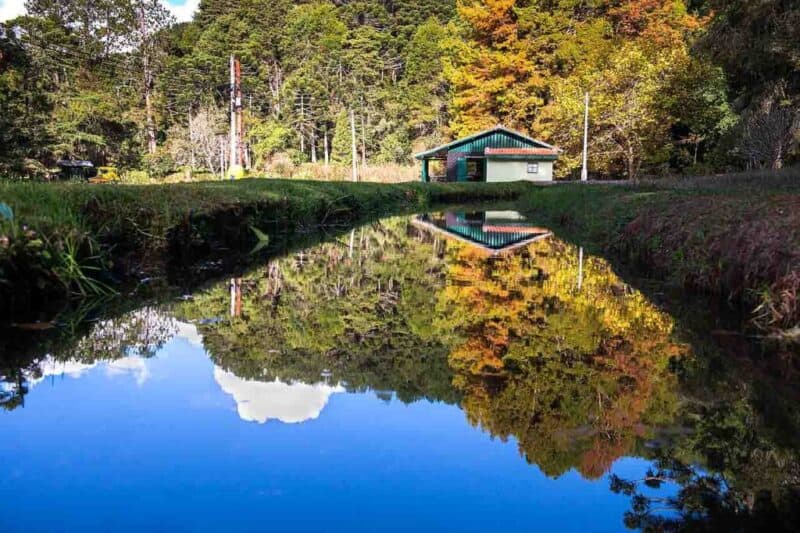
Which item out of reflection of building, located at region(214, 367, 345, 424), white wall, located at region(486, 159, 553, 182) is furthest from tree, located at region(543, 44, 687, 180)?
reflection of building, located at region(214, 367, 345, 424)

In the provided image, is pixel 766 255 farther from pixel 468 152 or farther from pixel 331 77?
pixel 331 77

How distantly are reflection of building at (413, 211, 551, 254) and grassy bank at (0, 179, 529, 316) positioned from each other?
12.5ft

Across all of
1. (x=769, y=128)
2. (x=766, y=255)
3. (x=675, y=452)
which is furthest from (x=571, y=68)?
(x=675, y=452)

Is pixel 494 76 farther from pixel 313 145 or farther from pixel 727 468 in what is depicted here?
pixel 727 468

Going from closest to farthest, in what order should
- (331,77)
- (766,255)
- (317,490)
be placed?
(317,490) < (766,255) < (331,77)

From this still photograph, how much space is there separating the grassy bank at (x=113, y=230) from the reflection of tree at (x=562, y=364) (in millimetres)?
3308

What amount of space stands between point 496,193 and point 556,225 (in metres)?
16.4

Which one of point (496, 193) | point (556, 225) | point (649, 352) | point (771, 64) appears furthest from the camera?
point (496, 193)

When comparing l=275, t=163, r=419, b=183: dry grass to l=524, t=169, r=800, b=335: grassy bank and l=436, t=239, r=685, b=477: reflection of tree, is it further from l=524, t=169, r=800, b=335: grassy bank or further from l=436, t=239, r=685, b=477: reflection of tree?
l=436, t=239, r=685, b=477: reflection of tree

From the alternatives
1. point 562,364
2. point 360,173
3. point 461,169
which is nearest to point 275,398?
point 562,364

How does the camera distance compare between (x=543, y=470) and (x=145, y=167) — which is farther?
(x=145, y=167)

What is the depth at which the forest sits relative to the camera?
110 ft

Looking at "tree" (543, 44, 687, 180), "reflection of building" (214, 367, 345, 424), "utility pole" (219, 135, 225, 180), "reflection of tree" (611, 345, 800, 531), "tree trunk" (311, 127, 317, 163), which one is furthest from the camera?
"tree trunk" (311, 127, 317, 163)

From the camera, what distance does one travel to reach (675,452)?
2.73 metres
